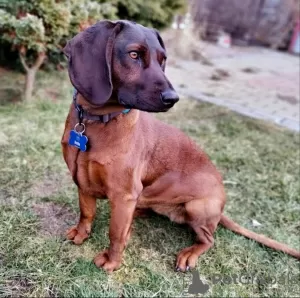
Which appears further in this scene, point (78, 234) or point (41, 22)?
point (41, 22)

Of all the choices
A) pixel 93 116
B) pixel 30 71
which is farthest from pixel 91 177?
pixel 30 71

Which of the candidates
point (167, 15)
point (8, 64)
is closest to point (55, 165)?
point (8, 64)

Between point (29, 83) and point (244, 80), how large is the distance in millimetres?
4961

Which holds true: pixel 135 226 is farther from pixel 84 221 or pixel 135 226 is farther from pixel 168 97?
pixel 168 97

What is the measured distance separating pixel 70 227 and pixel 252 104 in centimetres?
454

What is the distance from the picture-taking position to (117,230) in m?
2.24

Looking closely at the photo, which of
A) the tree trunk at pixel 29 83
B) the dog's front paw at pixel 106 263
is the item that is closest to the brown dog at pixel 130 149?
the dog's front paw at pixel 106 263

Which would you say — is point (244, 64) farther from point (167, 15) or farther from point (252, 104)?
point (252, 104)

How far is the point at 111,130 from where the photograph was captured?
2088 millimetres

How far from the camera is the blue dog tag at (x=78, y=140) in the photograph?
6.72 feet

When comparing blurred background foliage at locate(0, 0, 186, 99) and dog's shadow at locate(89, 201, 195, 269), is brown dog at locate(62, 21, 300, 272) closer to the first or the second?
dog's shadow at locate(89, 201, 195, 269)

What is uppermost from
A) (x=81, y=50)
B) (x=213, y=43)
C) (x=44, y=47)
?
(x=81, y=50)

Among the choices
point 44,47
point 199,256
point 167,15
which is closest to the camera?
point 199,256

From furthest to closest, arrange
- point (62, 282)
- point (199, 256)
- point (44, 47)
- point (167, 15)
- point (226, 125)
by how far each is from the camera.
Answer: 1. point (167, 15)
2. point (226, 125)
3. point (44, 47)
4. point (199, 256)
5. point (62, 282)
